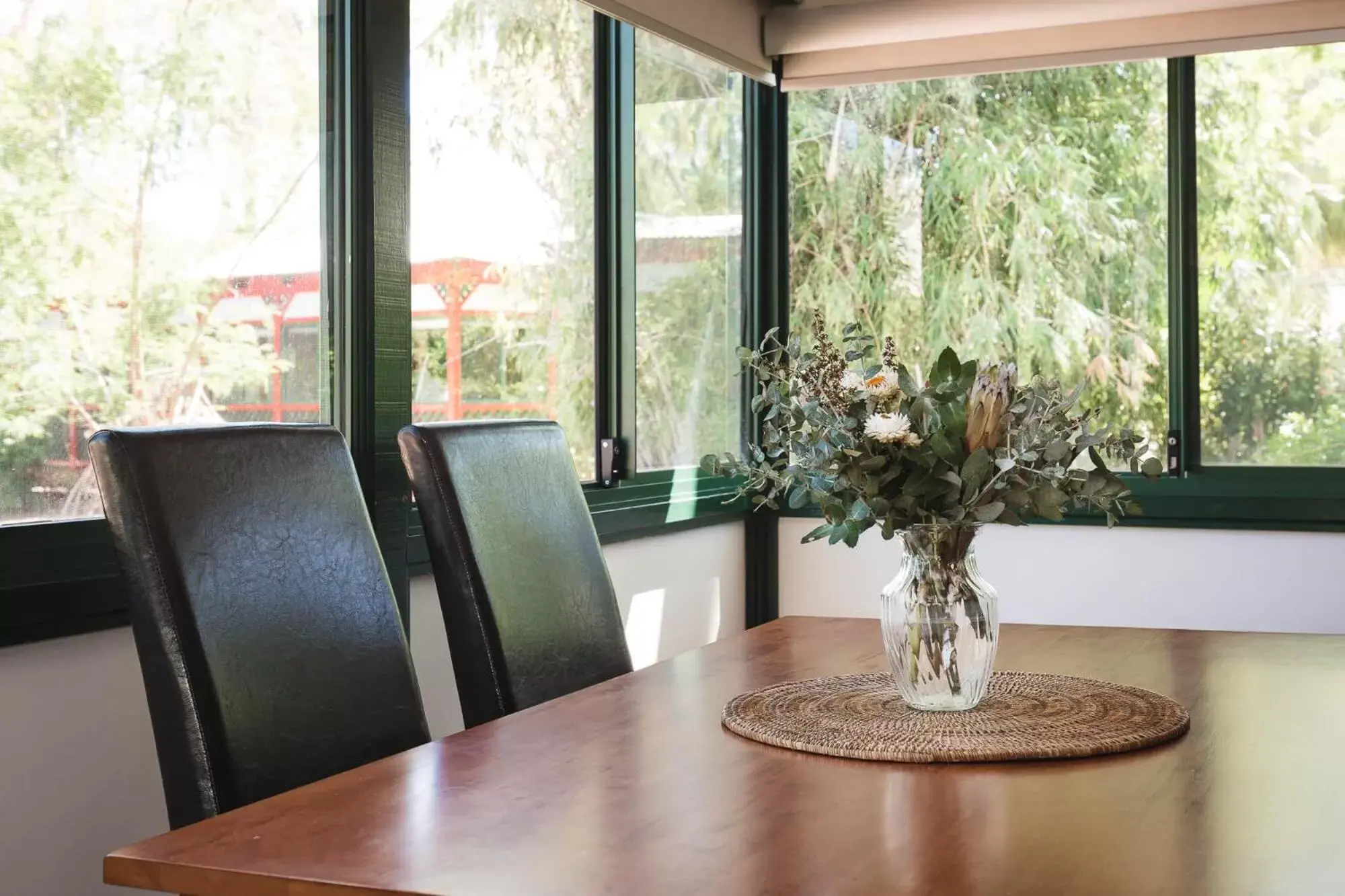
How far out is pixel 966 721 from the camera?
1646 mm

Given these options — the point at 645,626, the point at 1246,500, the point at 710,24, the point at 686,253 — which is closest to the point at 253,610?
the point at 645,626

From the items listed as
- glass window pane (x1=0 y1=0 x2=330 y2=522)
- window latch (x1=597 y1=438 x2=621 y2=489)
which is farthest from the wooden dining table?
window latch (x1=597 y1=438 x2=621 y2=489)

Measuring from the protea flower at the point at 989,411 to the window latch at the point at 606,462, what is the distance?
5.93 feet

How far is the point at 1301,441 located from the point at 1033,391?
2432mm

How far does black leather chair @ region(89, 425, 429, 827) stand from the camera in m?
1.57

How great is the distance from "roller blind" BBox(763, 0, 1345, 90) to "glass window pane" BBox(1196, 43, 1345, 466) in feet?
0.82

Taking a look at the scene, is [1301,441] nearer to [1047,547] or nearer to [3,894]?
[1047,547]

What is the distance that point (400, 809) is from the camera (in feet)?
4.35

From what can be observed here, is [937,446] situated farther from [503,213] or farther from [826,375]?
[503,213]

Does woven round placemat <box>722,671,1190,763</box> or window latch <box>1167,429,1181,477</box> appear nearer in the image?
woven round placemat <box>722,671,1190,763</box>

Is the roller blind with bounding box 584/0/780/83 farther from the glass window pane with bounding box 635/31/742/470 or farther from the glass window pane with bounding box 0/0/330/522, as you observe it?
the glass window pane with bounding box 0/0/330/522

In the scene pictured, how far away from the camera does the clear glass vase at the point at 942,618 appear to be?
66.3 inches

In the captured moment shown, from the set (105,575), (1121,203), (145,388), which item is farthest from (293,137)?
(1121,203)

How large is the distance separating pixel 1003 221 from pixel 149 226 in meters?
2.57
